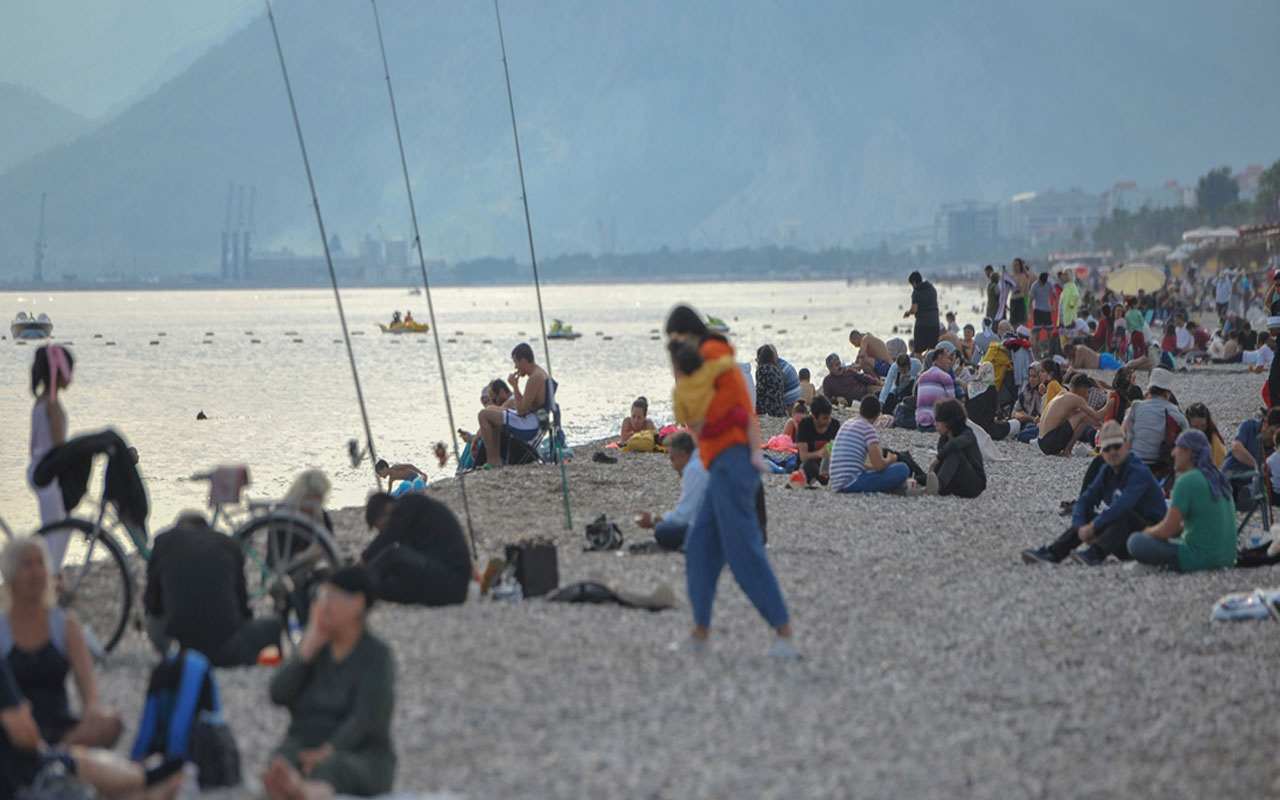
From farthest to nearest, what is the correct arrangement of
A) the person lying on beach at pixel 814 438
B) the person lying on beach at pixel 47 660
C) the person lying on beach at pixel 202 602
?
the person lying on beach at pixel 814 438 → the person lying on beach at pixel 202 602 → the person lying on beach at pixel 47 660

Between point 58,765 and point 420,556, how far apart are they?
2894 mm

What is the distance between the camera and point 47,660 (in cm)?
520

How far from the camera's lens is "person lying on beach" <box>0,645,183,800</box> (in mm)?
4730

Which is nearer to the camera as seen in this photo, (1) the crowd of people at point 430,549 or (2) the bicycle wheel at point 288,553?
(1) the crowd of people at point 430,549

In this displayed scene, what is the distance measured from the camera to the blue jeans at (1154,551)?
30.1ft

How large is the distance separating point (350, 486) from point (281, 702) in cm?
1404

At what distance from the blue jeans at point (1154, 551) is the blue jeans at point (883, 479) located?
3.63 meters

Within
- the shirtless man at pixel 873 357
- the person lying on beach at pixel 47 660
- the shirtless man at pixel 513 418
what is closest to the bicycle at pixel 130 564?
the person lying on beach at pixel 47 660

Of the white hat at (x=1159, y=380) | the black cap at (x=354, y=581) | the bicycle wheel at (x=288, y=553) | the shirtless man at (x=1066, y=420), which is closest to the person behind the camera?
the black cap at (x=354, y=581)

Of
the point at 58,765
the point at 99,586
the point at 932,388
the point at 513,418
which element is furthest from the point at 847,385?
the point at 58,765

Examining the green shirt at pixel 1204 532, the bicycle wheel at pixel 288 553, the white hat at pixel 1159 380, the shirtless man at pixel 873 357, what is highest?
the bicycle wheel at pixel 288 553

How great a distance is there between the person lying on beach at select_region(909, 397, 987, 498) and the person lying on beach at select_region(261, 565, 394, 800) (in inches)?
335

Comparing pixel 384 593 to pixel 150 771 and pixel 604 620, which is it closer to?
pixel 604 620

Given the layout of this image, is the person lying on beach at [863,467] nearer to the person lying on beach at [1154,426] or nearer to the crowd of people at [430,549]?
the crowd of people at [430,549]
